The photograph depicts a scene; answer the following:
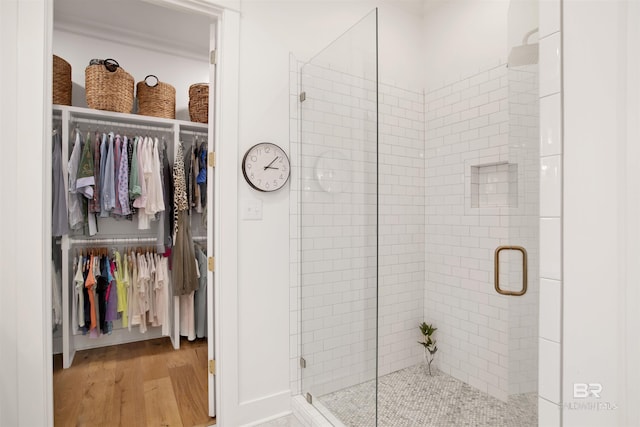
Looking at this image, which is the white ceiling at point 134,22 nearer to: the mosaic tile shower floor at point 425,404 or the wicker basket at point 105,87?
the wicker basket at point 105,87

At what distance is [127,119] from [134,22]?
38.4 inches

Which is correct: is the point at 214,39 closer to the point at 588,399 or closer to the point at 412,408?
the point at 588,399

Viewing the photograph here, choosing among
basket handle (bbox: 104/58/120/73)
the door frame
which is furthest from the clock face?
basket handle (bbox: 104/58/120/73)

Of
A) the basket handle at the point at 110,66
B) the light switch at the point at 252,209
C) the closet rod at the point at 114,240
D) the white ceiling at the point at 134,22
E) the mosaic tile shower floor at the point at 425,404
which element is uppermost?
the white ceiling at the point at 134,22

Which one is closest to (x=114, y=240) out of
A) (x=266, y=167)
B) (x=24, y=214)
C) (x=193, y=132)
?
(x=193, y=132)

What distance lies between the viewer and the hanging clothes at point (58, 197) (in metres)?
2.49

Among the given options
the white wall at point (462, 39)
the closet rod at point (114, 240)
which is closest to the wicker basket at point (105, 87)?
the closet rod at point (114, 240)

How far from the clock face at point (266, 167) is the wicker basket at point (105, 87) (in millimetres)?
1661

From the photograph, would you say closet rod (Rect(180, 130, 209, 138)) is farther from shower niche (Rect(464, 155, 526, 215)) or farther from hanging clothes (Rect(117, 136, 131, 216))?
shower niche (Rect(464, 155, 526, 215))

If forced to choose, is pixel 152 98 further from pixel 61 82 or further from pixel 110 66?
pixel 61 82

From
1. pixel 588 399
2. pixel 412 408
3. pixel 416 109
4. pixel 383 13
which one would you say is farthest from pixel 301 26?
pixel 412 408

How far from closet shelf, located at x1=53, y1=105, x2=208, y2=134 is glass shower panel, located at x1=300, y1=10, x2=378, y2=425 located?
1538mm

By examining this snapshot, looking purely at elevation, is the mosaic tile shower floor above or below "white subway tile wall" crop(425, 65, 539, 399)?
below

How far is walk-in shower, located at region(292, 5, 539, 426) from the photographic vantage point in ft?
4.65
